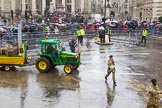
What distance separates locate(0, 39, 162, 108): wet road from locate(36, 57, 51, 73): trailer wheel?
1.19 ft

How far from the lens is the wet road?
701 inches

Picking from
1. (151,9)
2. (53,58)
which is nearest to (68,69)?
(53,58)

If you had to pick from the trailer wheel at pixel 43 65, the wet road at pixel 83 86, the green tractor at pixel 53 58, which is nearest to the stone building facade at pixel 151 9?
the wet road at pixel 83 86

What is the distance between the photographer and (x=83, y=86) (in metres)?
21.0

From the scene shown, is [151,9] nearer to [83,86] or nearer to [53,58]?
[53,58]

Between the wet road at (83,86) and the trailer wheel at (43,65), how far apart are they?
1.19ft

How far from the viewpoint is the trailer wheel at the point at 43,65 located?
24.7 meters

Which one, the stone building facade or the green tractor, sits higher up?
the stone building facade

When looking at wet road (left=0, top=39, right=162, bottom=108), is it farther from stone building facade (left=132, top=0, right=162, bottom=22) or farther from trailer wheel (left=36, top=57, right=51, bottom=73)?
stone building facade (left=132, top=0, right=162, bottom=22)

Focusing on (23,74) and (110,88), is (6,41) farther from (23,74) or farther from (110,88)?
(110,88)

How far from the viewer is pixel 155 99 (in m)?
14.8

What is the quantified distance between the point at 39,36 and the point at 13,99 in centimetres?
2326

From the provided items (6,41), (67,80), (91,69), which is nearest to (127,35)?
(6,41)

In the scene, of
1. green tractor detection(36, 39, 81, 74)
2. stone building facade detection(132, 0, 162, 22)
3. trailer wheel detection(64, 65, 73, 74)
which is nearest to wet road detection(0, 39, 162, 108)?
trailer wheel detection(64, 65, 73, 74)
